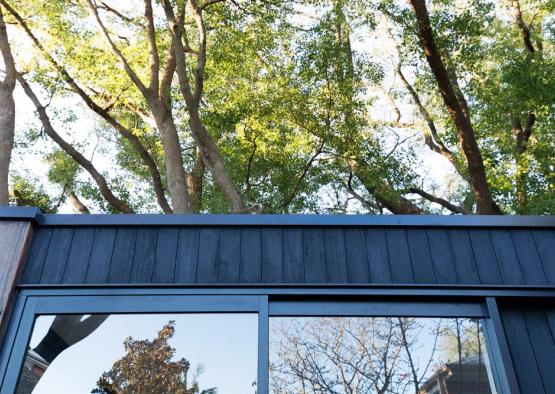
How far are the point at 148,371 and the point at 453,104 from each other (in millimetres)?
6522

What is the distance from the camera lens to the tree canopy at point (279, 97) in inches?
334

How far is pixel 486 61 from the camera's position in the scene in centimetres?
1175

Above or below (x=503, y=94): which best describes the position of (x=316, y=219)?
below

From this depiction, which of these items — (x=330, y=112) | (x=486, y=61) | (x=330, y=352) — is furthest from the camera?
(x=486, y=61)

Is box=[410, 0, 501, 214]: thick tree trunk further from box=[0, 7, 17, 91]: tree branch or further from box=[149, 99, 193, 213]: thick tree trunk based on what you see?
box=[0, 7, 17, 91]: tree branch

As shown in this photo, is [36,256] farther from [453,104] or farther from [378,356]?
[453,104]

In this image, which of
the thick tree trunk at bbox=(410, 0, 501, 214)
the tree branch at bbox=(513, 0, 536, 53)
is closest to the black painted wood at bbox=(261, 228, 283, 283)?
the thick tree trunk at bbox=(410, 0, 501, 214)

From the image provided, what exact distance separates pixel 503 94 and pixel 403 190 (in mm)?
2581

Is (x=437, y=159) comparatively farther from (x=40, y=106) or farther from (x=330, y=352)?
(x=330, y=352)

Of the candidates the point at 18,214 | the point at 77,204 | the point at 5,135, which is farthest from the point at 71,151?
the point at 18,214

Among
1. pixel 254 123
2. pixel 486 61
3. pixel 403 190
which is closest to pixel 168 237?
pixel 254 123

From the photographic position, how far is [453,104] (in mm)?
7793

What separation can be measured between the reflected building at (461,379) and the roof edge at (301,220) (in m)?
0.77

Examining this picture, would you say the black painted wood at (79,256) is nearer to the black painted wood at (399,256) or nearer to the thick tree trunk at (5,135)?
the black painted wood at (399,256)
